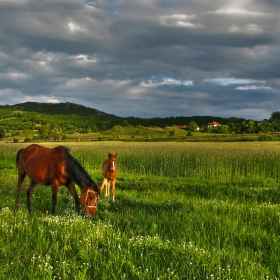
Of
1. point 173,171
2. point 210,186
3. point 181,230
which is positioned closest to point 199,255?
point 181,230

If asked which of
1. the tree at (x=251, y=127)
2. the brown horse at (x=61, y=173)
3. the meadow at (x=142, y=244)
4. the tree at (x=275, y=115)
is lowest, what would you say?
the meadow at (x=142, y=244)

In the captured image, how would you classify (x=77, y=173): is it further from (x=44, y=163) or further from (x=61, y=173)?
(x=44, y=163)

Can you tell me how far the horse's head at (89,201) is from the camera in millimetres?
8789

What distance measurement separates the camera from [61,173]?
959 cm

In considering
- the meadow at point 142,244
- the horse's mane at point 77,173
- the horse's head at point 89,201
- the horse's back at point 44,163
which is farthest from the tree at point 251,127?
the horse's head at point 89,201

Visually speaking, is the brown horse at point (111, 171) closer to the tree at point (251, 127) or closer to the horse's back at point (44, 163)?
the horse's back at point (44, 163)

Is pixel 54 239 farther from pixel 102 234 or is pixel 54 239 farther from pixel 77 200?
pixel 77 200

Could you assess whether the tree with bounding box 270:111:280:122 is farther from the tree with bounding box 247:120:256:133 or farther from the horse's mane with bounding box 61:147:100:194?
the horse's mane with bounding box 61:147:100:194

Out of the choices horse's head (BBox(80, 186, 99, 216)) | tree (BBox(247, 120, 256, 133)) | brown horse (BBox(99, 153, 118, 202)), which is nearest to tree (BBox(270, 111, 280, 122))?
tree (BBox(247, 120, 256, 133))

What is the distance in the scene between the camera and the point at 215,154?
24672mm

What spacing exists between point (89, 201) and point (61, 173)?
142 centimetres

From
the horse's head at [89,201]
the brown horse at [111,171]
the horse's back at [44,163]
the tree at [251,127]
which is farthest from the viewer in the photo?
the tree at [251,127]

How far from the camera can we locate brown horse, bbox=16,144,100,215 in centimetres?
897

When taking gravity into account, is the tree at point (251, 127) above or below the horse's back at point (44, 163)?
above
